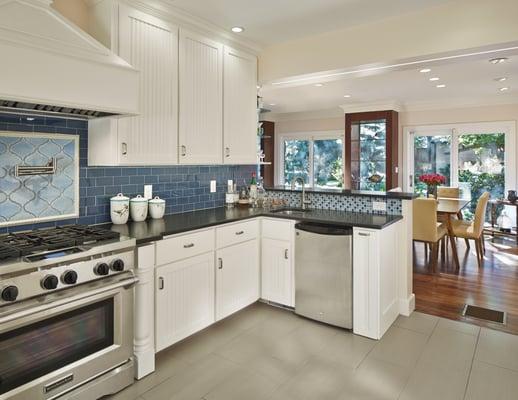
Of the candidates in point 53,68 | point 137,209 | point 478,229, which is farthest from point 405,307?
point 53,68

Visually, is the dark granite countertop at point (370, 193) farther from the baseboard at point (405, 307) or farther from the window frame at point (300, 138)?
the window frame at point (300, 138)

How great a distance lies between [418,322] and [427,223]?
176 cm

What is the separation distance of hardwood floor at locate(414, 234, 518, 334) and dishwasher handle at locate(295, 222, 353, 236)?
1253mm

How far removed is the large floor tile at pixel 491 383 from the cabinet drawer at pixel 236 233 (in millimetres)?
1897

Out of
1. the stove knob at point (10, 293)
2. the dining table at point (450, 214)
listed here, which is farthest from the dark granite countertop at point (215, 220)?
the dining table at point (450, 214)

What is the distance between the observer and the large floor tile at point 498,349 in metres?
2.58

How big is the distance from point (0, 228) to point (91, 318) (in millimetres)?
811

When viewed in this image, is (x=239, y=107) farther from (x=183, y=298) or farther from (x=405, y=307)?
(x=405, y=307)

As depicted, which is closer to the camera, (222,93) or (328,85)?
(222,93)

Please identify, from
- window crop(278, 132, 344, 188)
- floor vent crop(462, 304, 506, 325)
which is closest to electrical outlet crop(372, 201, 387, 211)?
floor vent crop(462, 304, 506, 325)

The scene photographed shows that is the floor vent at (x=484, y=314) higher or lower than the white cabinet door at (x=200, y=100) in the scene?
lower

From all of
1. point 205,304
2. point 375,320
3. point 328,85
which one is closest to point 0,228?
point 205,304

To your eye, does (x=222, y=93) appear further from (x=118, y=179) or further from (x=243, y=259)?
(x=243, y=259)

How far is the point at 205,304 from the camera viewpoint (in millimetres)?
2891
